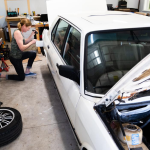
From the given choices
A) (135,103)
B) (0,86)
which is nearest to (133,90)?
(135,103)

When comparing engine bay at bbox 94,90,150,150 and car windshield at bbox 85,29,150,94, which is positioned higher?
car windshield at bbox 85,29,150,94

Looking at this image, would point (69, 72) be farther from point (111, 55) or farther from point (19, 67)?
point (19, 67)

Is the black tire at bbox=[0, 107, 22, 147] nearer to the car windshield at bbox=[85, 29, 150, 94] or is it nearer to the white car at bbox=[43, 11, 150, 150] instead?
the white car at bbox=[43, 11, 150, 150]

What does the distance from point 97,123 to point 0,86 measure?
2883 mm

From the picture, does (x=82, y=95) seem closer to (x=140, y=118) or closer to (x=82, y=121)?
(x=82, y=121)

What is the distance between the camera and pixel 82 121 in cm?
156

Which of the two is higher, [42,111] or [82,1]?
[82,1]

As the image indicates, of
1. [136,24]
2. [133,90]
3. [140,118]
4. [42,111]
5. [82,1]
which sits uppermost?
[82,1]

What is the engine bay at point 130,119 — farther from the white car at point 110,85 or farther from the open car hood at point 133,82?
the open car hood at point 133,82

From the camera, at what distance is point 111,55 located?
5.96 ft

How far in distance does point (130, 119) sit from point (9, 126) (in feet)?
4.69

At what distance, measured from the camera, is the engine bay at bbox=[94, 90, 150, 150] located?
1.39 meters

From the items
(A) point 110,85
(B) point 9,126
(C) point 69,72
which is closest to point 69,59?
(C) point 69,72

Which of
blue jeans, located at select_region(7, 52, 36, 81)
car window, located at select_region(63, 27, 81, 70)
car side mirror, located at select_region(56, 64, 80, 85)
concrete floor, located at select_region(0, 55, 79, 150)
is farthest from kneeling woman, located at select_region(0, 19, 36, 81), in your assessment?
car side mirror, located at select_region(56, 64, 80, 85)
